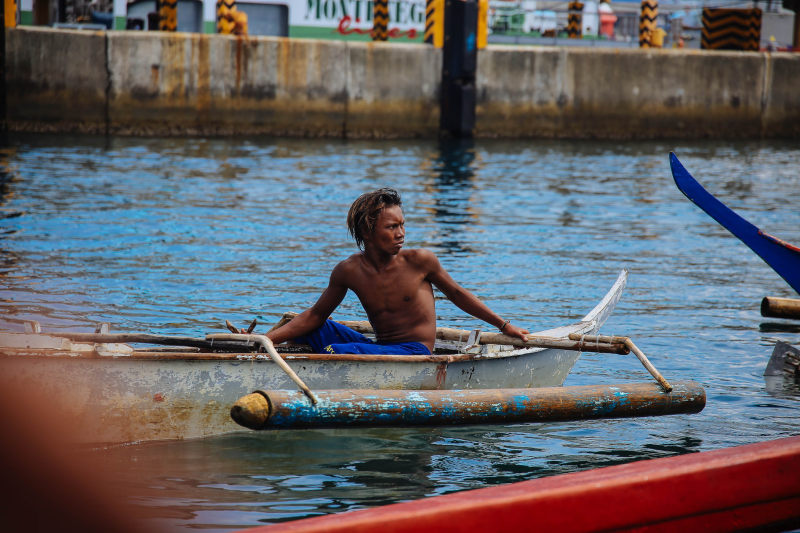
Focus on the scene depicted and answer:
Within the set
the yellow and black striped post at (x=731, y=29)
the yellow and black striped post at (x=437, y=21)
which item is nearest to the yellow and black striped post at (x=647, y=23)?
the yellow and black striped post at (x=731, y=29)

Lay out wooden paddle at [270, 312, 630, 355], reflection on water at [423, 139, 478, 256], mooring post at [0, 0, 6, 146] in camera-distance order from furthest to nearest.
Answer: mooring post at [0, 0, 6, 146]
reflection on water at [423, 139, 478, 256]
wooden paddle at [270, 312, 630, 355]

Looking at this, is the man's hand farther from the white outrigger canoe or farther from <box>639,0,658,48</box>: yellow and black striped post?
<box>639,0,658,48</box>: yellow and black striped post

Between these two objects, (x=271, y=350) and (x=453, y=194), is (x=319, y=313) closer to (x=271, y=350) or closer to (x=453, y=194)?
(x=271, y=350)

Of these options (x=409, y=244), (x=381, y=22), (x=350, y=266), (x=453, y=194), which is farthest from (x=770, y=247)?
(x=381, y=22)

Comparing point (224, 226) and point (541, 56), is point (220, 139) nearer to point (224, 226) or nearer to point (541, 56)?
point (541, 56)

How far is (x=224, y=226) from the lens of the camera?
1154cm

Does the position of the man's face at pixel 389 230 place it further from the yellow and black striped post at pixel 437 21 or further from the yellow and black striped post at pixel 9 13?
the yellow and black striped post at pixel 437 21

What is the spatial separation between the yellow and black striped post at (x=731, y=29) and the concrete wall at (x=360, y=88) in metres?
3.30

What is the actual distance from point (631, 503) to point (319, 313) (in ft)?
7.94

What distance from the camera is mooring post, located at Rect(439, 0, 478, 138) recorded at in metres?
20.3

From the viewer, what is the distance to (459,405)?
15.6 ft

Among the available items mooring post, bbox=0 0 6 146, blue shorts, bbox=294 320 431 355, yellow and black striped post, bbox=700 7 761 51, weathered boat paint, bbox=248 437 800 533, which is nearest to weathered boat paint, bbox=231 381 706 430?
blue shorts, bbox=294 320 431 355

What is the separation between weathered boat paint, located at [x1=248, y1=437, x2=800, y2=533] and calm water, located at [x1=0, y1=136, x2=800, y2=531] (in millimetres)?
1390

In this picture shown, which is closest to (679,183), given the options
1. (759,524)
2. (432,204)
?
(759,524)
